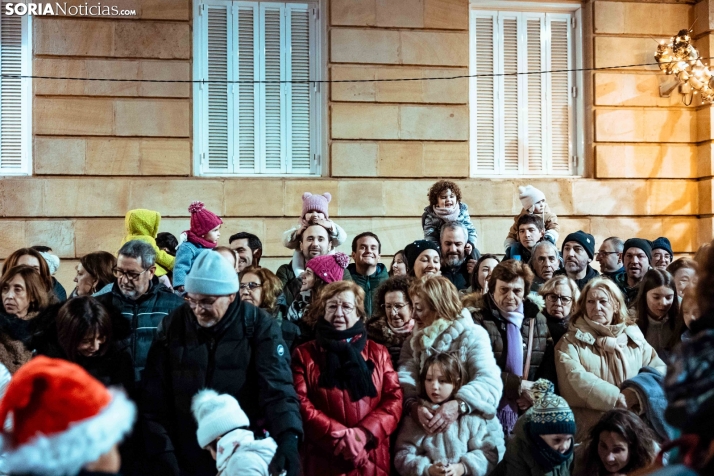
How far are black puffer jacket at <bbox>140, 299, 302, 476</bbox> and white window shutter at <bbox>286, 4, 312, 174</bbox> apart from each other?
24.0 feet

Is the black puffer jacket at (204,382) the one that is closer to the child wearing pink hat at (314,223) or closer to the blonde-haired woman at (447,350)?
the blonde-haired woman at (447,350)

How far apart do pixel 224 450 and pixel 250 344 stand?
62cm

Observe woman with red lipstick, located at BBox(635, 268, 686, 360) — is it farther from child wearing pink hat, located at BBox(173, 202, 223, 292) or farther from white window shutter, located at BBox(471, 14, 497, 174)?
white window shutter, located at BBox(471, 14, 497, 174)

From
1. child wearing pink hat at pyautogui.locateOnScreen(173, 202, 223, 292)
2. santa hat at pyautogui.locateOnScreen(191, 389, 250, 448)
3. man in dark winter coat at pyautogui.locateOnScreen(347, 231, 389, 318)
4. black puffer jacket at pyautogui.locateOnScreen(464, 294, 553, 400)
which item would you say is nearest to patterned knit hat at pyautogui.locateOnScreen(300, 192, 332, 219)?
child wearing pink hat at pyautogui.locateOnScreen(173, 202, 223, 292)

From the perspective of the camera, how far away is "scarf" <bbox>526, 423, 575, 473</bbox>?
495 cm

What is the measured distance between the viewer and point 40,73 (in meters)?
11.1

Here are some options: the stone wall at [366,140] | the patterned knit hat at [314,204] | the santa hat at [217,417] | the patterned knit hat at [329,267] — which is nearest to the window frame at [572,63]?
the stone wall at [366,140]

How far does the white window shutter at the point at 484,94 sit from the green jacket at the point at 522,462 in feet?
24.3

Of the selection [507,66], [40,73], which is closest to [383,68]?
[507,66]

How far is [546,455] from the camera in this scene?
4.95 metres

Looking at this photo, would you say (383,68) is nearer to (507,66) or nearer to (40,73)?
(507,66)

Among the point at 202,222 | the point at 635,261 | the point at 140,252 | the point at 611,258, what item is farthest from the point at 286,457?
the point at 611,258

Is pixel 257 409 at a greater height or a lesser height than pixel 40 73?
lesser

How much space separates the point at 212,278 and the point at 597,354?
271cm
